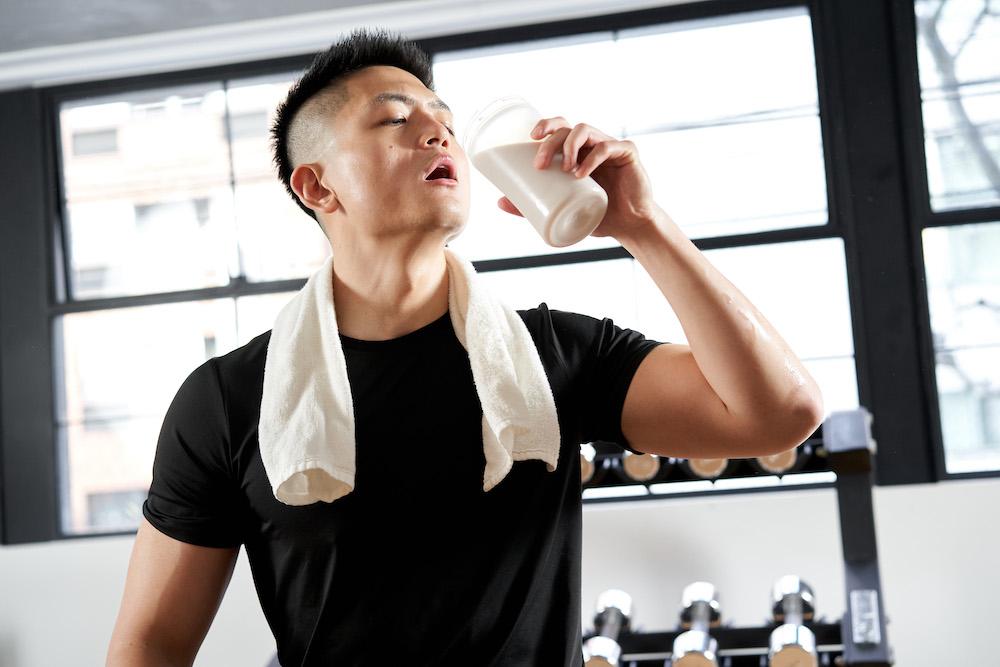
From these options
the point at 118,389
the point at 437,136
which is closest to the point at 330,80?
the point at 437,136

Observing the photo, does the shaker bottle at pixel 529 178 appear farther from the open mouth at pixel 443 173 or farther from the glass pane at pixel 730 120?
the glass pane at pixel 730 120

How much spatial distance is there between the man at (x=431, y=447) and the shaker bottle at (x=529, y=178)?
22 mm

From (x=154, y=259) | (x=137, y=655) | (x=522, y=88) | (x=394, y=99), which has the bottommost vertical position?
(x=137, y=655)

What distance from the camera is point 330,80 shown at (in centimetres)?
141

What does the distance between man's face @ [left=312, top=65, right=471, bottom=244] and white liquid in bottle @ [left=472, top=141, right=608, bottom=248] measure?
20 cm

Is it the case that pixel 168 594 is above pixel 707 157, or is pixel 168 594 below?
below

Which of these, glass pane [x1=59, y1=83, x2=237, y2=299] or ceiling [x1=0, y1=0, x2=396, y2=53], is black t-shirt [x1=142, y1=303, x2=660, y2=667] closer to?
ceiling [x1=0, y1=0, x2=396, y2=53]

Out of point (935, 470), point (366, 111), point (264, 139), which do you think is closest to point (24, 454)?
point (264, 139)

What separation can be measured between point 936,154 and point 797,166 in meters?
0.42

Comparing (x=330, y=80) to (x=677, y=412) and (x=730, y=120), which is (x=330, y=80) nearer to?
(x=677, y=412)

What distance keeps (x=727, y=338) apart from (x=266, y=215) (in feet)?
9.09

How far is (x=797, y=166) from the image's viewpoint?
10.8 feet

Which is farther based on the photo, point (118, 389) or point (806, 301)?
point (118, 389)

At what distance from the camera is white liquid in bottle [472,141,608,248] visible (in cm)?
94
